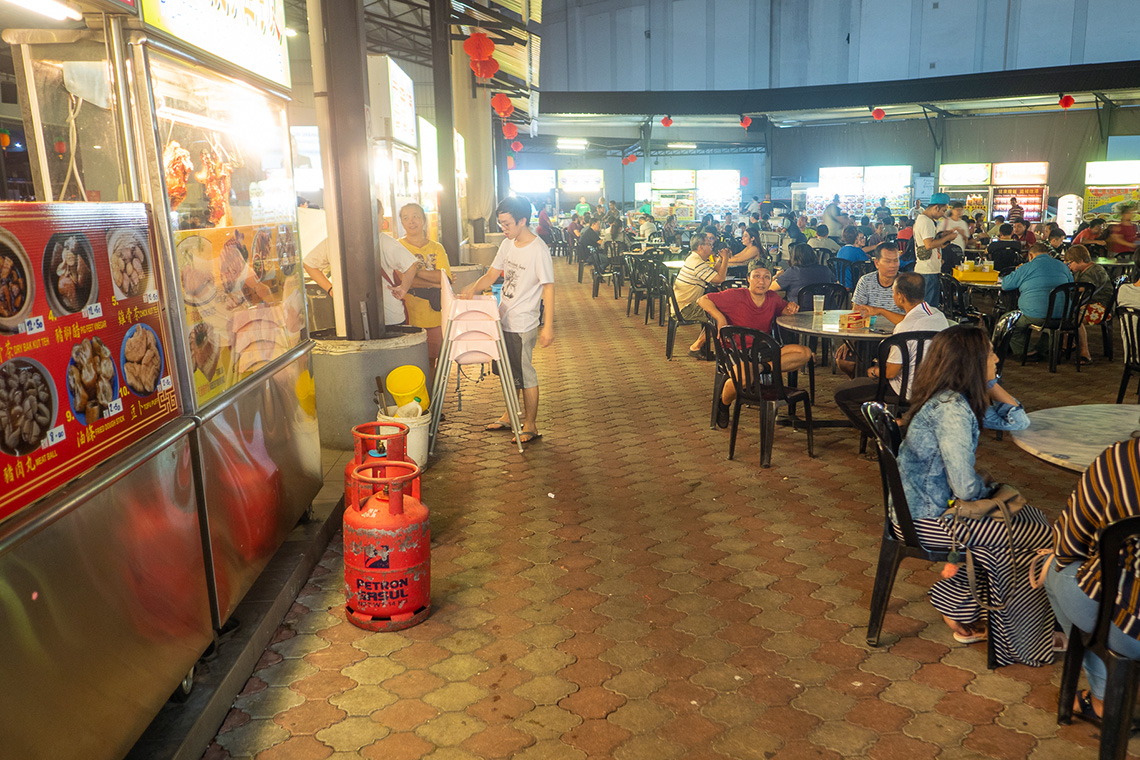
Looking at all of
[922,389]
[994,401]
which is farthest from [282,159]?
[994,401]

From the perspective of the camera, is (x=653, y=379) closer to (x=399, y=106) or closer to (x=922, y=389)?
(x=399, y=106)

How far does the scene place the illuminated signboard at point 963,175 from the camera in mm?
19875

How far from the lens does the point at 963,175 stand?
2016cm

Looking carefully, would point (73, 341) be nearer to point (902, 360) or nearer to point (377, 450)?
point (377, 450)

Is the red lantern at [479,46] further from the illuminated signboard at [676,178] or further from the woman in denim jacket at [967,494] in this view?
the illuminated signboard at [676,178]

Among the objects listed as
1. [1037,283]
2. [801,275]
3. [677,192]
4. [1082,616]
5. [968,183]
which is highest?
[677,192]

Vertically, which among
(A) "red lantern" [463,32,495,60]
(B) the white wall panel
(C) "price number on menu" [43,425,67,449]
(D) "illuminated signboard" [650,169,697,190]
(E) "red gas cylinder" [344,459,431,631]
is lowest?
(E) "red gas cylinder" [344,459,431,631]

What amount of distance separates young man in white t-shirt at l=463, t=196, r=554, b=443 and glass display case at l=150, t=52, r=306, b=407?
185cm

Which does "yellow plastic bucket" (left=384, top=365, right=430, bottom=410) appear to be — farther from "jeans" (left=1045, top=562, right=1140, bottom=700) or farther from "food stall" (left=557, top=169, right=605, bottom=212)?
"food stall" (left=557, top=169, right=605, bottom=212)

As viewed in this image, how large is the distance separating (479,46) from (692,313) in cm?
338

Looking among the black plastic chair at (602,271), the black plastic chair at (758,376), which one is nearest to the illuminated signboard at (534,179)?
the black plastic chair at (602,271)

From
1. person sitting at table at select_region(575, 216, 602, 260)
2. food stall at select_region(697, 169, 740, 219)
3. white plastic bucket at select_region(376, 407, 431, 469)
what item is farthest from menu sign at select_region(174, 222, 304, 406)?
food stall at select_region(697, 169, 740, 219)

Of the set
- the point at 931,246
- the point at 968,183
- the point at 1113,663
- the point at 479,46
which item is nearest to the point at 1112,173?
the point at 968,183

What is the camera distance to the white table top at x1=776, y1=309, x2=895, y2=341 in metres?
5.41
